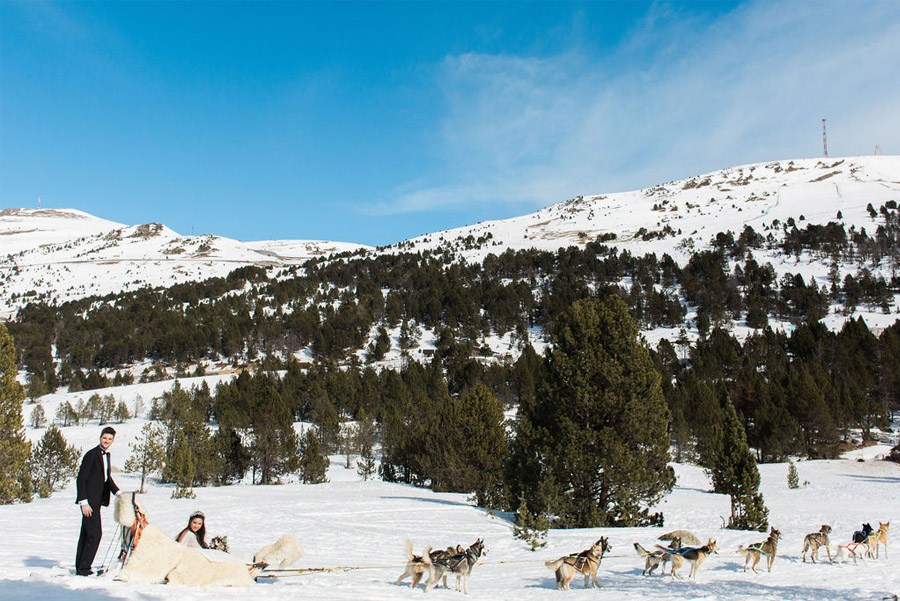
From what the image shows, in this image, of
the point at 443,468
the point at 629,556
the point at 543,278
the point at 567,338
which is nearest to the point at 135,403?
the point at 443,468

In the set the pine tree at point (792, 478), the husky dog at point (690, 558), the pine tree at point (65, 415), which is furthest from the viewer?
the pine tree at point (65, 415)

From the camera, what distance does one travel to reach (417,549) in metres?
13.6

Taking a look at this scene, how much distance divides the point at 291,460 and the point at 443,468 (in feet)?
48.0

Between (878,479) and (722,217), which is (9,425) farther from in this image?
(722,217)

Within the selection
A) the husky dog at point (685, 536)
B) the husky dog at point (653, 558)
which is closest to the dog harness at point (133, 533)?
the husky dog at point (653, 558)

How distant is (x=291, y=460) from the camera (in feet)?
138

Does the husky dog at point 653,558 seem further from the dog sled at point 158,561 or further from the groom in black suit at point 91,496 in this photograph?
the groom in black suit at point 91,496

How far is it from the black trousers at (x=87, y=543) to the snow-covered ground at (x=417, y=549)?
0.79 feet

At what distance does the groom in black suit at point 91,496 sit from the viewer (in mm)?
6793

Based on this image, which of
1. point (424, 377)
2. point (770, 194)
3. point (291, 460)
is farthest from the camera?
point (770, 194)

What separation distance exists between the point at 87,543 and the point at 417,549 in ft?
27.4

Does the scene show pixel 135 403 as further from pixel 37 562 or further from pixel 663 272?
pixel 663 272

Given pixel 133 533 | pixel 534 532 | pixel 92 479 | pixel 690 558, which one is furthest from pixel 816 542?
pixel 92 479

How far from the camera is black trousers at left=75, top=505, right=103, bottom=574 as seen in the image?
266 inches
